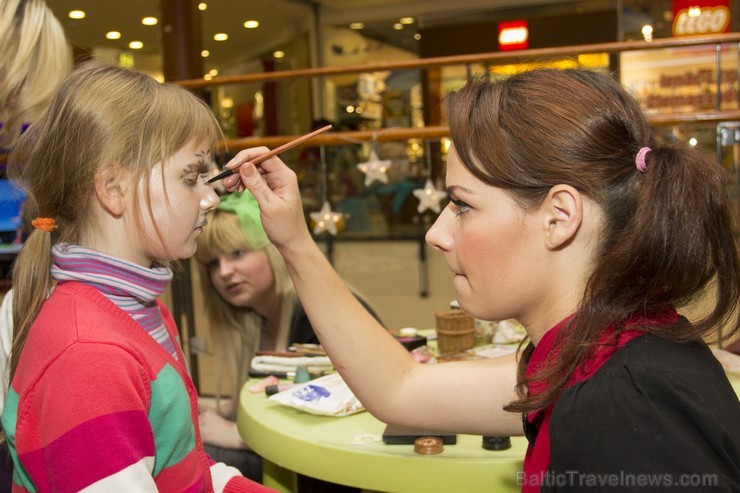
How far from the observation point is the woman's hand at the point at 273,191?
120cm

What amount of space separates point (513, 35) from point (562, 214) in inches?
244

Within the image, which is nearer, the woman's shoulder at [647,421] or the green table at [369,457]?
the woman's shoulder at [647,421]

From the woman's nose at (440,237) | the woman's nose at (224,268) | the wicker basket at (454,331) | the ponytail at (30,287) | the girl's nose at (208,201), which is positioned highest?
the girl's nose at (208,201)

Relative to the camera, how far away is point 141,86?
3.97 ft

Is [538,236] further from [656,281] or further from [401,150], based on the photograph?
[401,150]

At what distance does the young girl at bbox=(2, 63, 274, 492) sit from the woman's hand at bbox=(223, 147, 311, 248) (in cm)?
7

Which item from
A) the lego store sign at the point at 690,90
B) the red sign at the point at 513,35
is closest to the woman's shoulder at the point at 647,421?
the lego store sign at the point at 690,90

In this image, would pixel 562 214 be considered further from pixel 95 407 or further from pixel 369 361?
pixel 95 407

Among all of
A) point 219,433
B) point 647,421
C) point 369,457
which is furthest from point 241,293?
point 647,421

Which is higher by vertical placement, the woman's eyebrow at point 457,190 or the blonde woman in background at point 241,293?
the woman's eyebrow at point 457,190

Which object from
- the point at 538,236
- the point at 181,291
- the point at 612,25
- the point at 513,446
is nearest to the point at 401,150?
the point at 181,291

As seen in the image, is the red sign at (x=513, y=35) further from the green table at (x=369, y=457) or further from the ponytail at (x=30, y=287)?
the ponytail at (x=30, y=287)

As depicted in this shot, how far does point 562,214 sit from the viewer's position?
3.06ft

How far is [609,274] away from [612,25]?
627 centimetres
